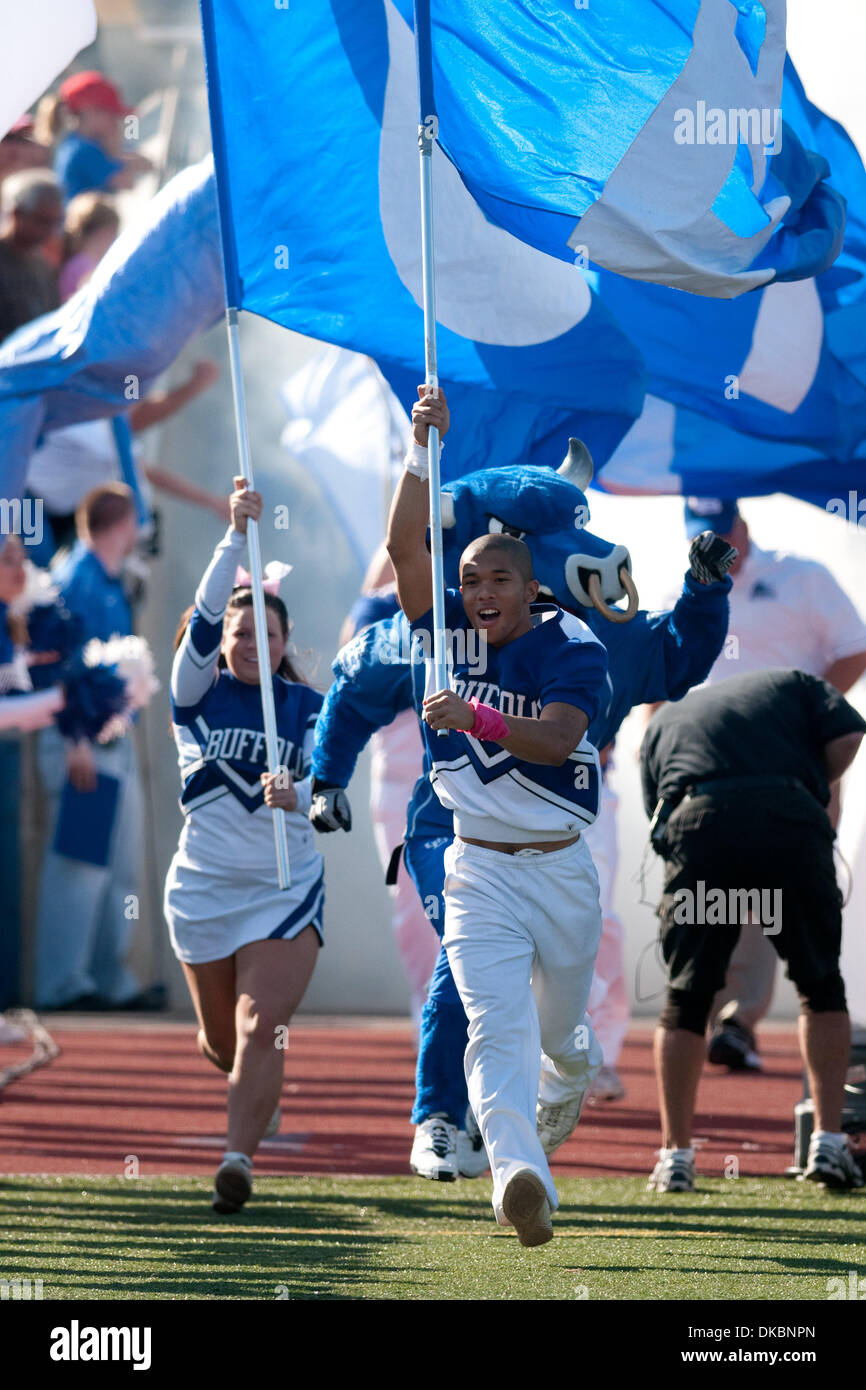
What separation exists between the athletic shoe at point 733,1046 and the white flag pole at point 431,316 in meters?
4.49

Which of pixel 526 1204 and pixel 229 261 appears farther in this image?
pixel 229 261

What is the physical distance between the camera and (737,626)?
7.37 meters

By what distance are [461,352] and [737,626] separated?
Result: 197cm

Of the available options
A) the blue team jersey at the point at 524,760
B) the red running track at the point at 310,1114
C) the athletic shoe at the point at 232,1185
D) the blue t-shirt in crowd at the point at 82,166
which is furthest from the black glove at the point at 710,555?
the blue t-shirt in crowd at the point at 82,166

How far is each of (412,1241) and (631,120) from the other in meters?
3.06

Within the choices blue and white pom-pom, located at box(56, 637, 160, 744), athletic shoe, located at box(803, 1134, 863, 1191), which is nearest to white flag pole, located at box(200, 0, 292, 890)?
athletic shoe, located at box(803, 1134, 863, 1191)

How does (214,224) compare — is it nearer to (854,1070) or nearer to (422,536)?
(422,536)

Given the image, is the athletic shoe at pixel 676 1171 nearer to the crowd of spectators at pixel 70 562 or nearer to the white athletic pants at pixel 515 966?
the white athletic pants at pixel 515 966

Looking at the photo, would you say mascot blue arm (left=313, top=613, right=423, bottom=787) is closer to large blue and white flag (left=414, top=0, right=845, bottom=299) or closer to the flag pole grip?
the flag pole grip

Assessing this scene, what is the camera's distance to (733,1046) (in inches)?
344

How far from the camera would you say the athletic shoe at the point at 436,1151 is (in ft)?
16.0

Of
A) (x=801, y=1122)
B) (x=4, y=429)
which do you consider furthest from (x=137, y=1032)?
(x=801, y=1122)

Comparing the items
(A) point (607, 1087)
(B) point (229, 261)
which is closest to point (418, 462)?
(B) point (229, 261)

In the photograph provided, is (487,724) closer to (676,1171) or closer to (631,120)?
(631,120)
